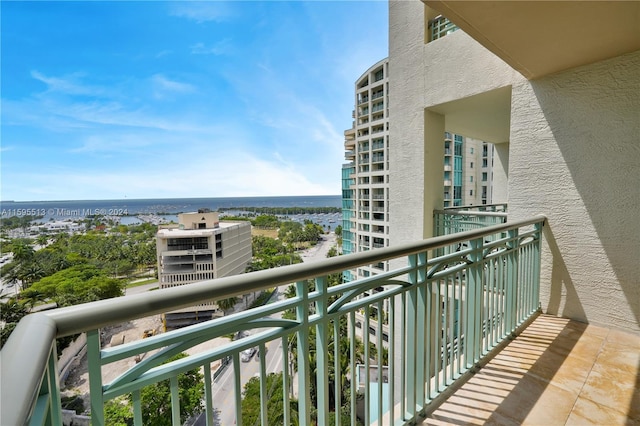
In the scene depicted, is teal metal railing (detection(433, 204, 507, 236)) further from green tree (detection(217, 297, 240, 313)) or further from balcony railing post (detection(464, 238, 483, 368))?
green tree (detection(217, 297, 240, 313))

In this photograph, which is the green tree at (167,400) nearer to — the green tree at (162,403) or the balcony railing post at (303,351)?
the green tree at (162,403)

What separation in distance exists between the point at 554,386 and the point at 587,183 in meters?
2.14

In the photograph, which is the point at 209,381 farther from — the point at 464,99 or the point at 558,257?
the point at 464,99

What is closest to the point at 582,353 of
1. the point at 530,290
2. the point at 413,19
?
the point at 530,290

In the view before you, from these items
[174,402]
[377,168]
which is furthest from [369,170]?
[174,402]

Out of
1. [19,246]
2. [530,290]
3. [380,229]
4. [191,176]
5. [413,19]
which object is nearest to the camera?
[530,290]

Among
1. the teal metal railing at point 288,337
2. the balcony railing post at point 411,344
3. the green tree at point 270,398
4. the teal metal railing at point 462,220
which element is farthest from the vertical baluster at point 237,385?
the teal metal railing at point 462,220

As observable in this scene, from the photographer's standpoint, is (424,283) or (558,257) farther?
(558,257)

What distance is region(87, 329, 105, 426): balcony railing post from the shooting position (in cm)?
75

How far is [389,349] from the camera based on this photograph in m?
1.66

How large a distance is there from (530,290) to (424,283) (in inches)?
85.1

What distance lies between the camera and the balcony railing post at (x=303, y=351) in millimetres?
1193

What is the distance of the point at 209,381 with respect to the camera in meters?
1.01

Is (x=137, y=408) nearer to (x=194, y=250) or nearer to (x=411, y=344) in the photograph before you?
(x=411, y=344)
